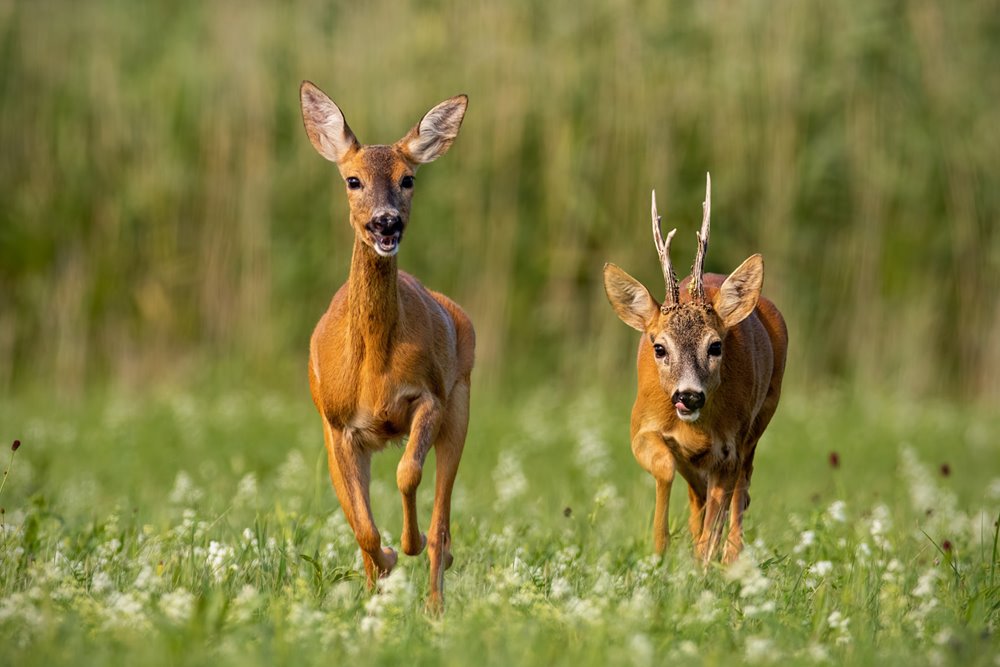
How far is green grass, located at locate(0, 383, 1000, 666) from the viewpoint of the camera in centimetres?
470

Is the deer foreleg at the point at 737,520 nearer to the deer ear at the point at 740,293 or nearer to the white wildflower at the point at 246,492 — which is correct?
the deer ear at the point at 740,293

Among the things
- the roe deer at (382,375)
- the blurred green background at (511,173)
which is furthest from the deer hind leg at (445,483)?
the blurred green background at (511,173)

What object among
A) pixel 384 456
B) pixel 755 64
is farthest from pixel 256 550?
pixel 755 64

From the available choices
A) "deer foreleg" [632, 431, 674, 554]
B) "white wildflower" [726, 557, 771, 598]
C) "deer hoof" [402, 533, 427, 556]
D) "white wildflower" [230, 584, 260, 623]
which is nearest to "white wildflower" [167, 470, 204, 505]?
"deer hoof" [402, 533, 427, 556]

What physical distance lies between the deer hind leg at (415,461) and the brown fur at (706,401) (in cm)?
98

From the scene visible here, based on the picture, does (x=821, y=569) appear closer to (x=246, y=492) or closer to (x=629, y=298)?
(x=629, y=298)

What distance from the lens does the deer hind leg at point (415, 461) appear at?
5.86m

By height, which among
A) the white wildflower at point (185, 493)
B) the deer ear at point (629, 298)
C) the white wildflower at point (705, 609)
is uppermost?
the deer ear at point (629, 298)

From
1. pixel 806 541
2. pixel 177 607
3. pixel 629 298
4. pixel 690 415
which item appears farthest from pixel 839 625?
pixel 177 607

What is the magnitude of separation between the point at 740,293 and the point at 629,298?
0.46 metres

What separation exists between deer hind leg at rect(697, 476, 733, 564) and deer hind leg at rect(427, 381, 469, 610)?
103 cm

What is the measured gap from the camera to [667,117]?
14.6 metres

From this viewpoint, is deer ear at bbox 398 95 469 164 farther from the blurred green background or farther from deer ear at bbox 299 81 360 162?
the blurred green background

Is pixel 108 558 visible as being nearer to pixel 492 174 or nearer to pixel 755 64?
pixel 492 174
